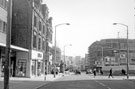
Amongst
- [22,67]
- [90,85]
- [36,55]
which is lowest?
[90,85]

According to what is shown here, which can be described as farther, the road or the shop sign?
the shop sign

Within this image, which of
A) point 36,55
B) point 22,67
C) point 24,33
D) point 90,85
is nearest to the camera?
point 90,85

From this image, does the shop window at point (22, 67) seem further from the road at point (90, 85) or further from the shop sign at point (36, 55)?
the road at point (90, 85)

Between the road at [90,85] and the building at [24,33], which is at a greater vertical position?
the building at [24,33]

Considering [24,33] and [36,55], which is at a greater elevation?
[24,33]

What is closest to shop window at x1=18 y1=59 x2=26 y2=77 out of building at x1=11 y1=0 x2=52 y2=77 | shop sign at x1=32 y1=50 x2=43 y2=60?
building at x1=11 y1=0 x2=52 y2=77

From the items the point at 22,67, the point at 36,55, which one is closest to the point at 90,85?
the point at 22,67

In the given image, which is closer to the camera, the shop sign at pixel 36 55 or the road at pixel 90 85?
the road at pixel 90 85

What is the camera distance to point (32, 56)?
42.4 meters

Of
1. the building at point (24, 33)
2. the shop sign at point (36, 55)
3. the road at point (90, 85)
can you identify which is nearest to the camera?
the road at point (90, 85)

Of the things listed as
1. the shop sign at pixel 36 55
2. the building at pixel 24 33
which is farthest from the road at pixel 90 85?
the shop sign at pixel 36 55

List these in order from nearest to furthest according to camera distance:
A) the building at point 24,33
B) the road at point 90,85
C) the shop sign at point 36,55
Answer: the road at point 90,85 → the building at point 24,33 → the shop sign at point 36,55

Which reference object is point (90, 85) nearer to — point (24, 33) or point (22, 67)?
point (22, 67)

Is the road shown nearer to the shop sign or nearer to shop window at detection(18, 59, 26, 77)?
shop window at detection(18, 59, 26, 77)
